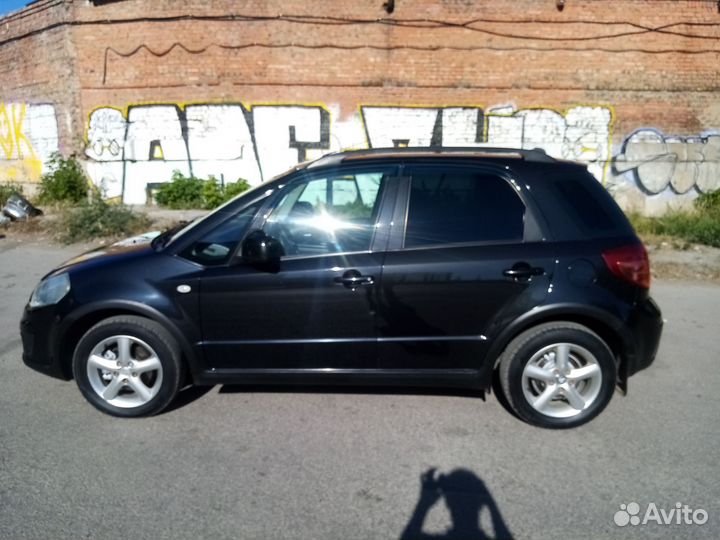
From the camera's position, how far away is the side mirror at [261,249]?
3.54m

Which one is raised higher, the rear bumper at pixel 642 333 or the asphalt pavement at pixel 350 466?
the rear bumper at pixel 642 333

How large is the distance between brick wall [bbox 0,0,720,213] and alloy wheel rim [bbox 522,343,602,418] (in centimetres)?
836

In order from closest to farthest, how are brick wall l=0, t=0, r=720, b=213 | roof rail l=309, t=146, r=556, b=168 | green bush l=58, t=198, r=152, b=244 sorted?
roof rail l=309, t=146, r=556, b=168
green bush l=58, t=198, r=152, b=244
brick wall l=0, t=0, r=720, b=213

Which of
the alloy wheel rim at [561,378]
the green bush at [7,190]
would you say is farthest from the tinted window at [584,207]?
the green bush at [7,190]

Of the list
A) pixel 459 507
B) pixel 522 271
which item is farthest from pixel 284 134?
pixel 459 507

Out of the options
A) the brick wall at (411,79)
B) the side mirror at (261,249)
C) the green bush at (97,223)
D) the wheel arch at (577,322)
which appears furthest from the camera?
the brick wall at (411,79)

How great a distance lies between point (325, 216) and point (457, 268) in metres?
0.94

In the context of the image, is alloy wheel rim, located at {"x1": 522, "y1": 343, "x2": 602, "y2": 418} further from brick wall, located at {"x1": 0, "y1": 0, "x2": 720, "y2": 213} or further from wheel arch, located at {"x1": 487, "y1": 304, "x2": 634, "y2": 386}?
brick wall, located at {"x1": 0, "y1": 0, "x2": 720, "y2": 213}

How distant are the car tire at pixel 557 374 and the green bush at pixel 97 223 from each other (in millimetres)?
8347

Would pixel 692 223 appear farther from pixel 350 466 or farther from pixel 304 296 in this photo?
pixel 350 466

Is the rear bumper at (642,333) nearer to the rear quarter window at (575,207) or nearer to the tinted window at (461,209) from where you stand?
the rear quarter window at (575,207)

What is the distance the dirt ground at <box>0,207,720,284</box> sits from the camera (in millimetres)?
8141

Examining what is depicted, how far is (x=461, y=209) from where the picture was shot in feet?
12.4

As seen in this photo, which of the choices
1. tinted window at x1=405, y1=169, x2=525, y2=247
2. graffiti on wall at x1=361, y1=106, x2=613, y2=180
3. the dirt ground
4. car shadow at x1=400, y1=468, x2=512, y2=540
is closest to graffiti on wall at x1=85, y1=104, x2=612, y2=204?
graffiti on wall at x1=361, y1=106, x2=613, y2=180
